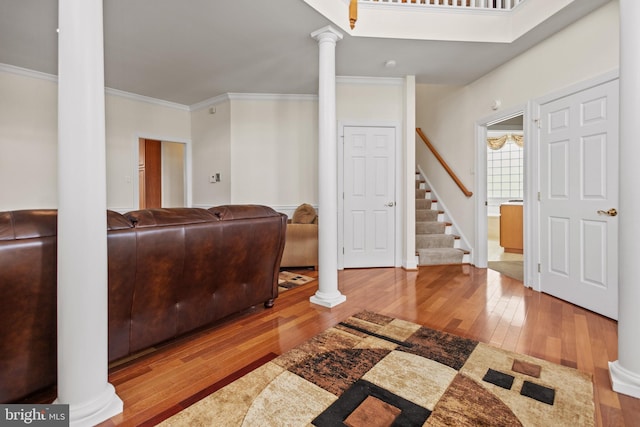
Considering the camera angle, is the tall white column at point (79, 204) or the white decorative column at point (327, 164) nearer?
the tall white column at point (79, 204)

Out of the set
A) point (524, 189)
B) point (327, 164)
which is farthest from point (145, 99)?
point (524, 189)

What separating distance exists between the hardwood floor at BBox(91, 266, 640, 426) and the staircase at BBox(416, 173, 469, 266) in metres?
0.75

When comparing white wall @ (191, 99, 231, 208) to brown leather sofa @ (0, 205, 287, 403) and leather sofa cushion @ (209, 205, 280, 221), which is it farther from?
brown leather sofa @ (0, 205, 287, 403)

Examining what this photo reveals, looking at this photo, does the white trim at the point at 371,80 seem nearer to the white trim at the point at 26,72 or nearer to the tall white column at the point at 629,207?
the tall white column at the point at 629,207

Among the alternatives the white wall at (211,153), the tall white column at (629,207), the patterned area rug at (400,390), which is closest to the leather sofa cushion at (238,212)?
the patterned area rug at (400,390)

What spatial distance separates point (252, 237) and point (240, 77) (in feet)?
9.26

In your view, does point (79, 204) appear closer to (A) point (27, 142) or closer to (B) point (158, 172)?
(A) point (27, 142)

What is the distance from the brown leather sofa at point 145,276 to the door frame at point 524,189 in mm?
2706

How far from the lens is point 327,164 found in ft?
9.12

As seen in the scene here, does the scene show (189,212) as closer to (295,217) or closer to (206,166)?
(295,217)

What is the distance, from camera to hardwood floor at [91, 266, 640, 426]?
1.52 metres

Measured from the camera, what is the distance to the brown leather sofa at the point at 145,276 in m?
1.25

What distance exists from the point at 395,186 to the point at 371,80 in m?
1.48

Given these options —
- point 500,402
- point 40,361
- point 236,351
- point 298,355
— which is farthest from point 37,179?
point 500,402
